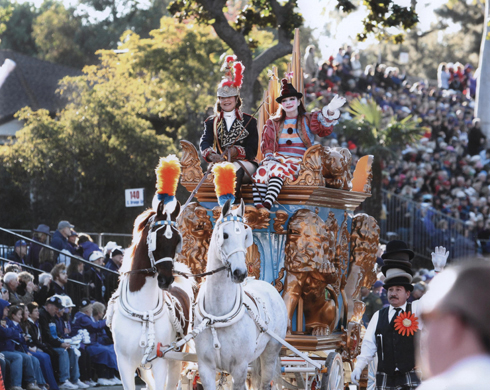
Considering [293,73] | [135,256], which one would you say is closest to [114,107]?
[293,73]

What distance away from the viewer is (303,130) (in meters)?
9.09

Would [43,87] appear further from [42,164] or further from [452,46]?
[452,46]

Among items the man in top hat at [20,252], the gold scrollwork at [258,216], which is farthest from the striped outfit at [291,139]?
the man in top hat at [20,252]

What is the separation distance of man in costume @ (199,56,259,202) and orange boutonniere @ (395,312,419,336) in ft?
Answer: 7.66

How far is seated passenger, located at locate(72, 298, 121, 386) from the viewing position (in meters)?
12.0

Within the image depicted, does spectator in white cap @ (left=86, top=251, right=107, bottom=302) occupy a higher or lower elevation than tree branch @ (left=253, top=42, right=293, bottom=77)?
lower

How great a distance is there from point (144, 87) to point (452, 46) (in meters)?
47.7

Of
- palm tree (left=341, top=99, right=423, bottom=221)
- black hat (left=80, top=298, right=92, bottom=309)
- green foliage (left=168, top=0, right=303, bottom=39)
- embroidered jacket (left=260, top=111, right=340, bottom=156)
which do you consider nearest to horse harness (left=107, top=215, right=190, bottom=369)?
embroidered jacket (left=260, top=111, right=340, bottom=156)

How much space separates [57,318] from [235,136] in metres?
4.54

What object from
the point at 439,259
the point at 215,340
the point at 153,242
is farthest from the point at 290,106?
the point at 215,340

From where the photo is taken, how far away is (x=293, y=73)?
1028 cm

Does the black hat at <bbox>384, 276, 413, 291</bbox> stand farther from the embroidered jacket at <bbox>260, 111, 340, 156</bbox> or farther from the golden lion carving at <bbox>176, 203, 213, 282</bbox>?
the embroidered jacket at <bbox>260, 111, 340, 156</bbox>

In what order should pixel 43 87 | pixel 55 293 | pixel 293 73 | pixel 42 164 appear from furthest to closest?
pixel 43 87 → pixel 42 164 → pixel 55 293 → pixel 293 73

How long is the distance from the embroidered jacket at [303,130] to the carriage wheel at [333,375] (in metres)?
2.33
